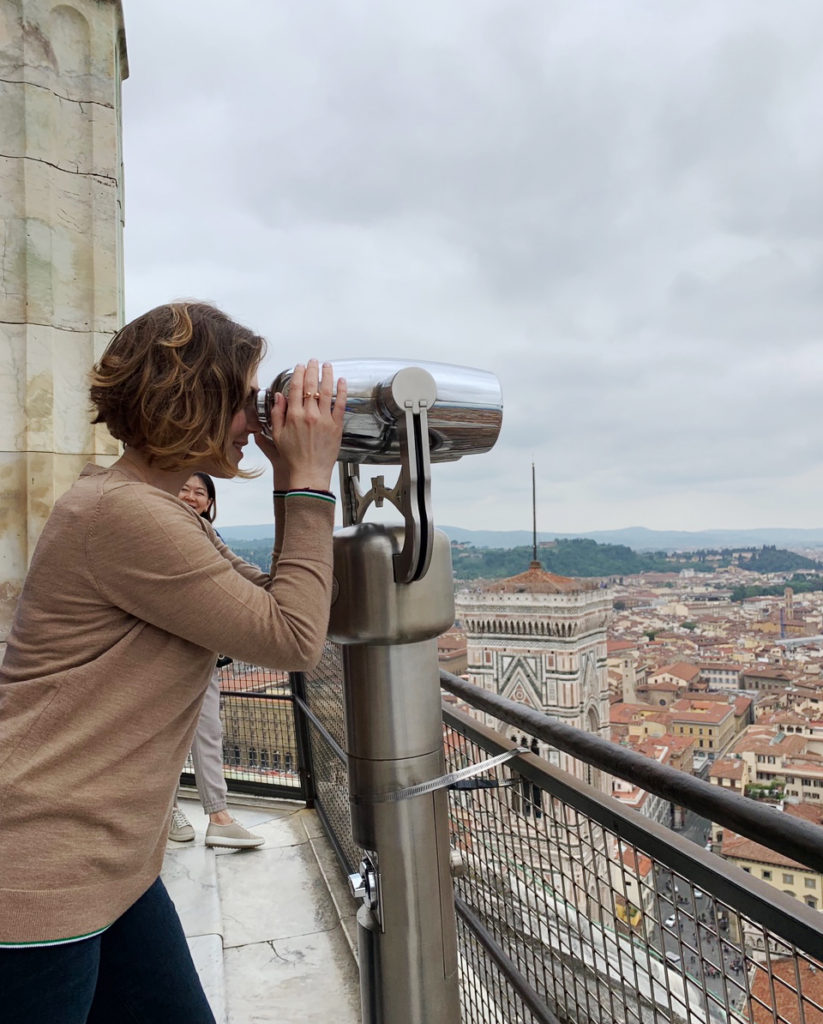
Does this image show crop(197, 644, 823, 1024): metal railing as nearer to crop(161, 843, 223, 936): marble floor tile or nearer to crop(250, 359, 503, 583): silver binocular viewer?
crop(250, 359, 503, 583): silver binocular viewer

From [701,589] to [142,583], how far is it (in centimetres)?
3826

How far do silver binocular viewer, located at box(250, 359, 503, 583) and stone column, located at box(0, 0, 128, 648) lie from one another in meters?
1.36

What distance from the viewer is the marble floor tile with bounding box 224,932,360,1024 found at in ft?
4.91

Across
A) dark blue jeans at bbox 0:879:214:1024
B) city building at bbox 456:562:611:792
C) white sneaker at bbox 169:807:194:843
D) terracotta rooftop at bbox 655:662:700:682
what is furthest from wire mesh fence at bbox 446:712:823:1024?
city building at bbox 456:562:611:792

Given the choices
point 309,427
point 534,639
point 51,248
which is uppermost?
point 51,248

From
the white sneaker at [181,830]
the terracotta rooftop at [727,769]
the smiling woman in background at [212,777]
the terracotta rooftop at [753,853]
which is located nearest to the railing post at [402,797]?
the terracotta rooftop at [753,853]

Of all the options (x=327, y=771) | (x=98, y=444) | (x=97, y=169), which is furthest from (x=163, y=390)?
(x=327, y=771)

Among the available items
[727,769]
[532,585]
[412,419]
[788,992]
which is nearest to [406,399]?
[412,419]

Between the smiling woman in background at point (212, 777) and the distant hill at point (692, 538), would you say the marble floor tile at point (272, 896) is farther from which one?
the distant hill at point (692, 538)

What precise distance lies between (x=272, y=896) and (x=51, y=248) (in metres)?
1.75

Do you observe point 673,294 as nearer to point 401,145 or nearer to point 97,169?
point 401,145

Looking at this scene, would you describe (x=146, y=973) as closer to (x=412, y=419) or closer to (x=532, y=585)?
(x=412, y=419)

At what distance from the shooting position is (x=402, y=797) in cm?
74

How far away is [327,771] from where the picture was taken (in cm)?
220
